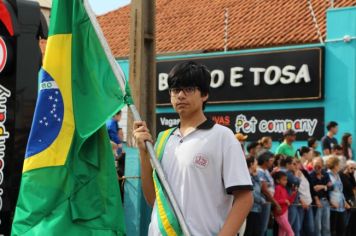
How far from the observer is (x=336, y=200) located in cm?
1653

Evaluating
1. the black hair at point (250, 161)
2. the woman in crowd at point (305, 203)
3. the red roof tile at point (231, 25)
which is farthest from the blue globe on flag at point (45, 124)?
the red roof tile at point (231, 25)

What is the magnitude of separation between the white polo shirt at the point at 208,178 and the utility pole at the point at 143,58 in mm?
4539

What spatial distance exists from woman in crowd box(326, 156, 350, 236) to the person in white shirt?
12088 millimetres

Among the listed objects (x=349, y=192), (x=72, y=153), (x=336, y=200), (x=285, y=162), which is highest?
(x=72, y=153)

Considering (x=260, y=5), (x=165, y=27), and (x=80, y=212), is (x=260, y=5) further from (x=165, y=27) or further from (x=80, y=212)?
(x=80, y=212)

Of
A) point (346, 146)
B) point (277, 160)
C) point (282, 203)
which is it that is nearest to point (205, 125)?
point (282, 203)

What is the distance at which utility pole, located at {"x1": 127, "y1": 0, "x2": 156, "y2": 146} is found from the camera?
9.18 metres

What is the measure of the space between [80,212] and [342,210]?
11694mm

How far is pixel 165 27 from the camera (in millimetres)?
31875

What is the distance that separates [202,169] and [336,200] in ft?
40.7

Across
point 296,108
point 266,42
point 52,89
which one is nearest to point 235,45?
point 266,42

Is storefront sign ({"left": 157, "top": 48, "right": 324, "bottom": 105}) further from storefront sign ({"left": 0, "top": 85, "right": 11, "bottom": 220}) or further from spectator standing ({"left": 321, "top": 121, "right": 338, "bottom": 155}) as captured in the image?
storefront sign ({"left": 0, "top": 85, "right": 11, "bottom": 220})

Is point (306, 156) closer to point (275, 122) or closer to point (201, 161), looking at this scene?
point (275, 122)

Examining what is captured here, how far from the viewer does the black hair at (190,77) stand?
15.3 ft
